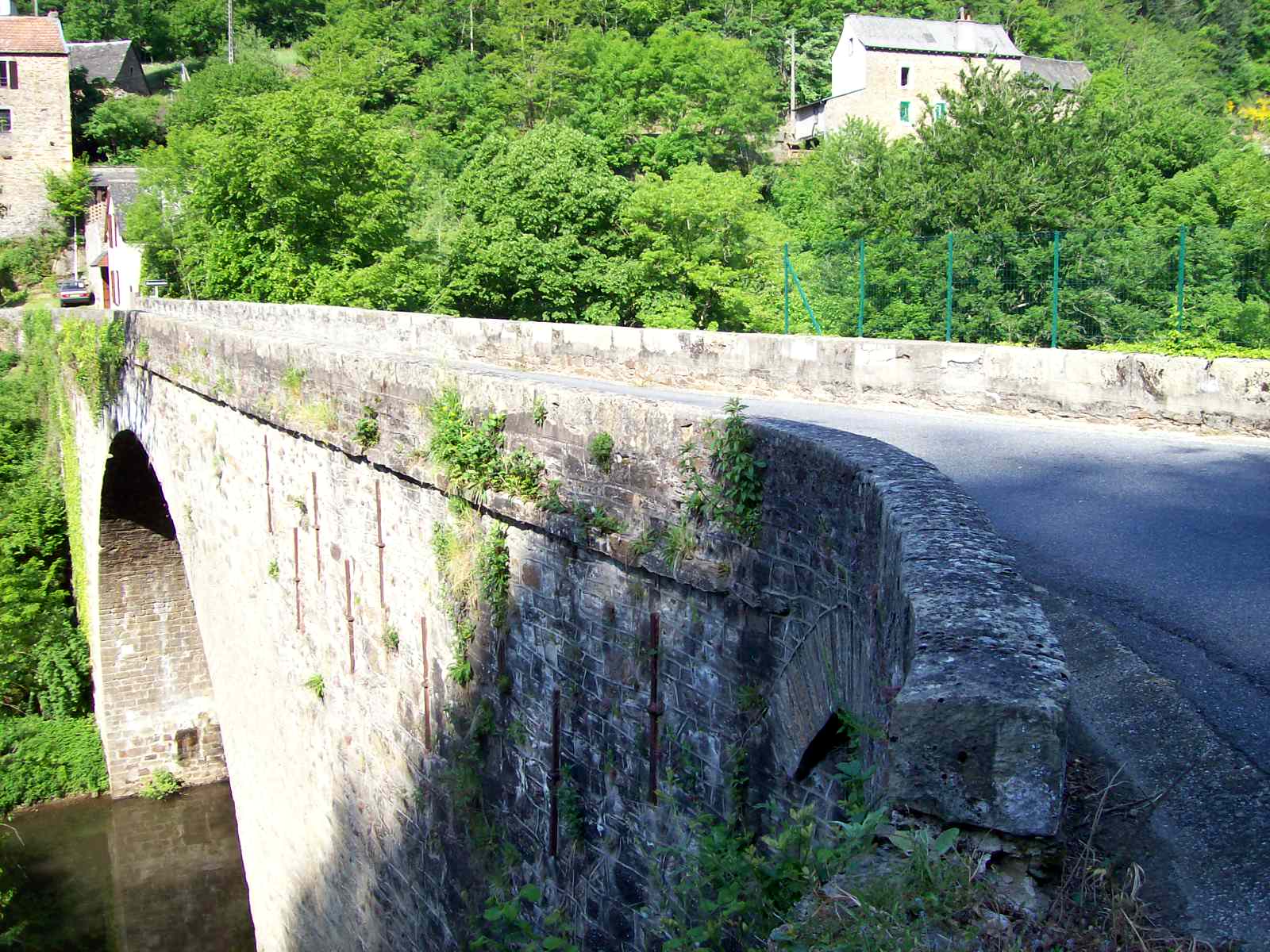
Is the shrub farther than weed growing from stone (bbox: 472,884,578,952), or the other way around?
the shrub

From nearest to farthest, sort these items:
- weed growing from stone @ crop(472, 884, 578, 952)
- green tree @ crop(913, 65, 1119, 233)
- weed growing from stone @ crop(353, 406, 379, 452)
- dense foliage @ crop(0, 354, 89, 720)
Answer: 1. weed growing from stone @ crop(472, 884, 578, 952)
2. weed growing from stone @ crop(353, 406, 379, 452)
3. dense foliage @ crop(0, 354, 89, 720)
4. green tree @ crop(913, 65, 1119, 233)

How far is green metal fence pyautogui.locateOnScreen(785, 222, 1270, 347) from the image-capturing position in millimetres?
18391

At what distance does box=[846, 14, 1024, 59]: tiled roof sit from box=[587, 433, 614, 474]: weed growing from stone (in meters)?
60.2

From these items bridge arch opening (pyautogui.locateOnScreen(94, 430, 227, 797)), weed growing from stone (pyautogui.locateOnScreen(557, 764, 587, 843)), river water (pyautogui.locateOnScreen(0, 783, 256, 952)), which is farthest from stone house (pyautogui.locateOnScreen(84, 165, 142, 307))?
weed growing from stone (pyautogui.locateOnScreen(557, 764, 587, 843))

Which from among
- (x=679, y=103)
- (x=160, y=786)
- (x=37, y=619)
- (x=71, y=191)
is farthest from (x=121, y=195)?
(x=160, y=786)

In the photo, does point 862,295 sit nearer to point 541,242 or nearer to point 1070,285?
point 1070,285

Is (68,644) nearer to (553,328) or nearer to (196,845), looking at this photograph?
(196,845)

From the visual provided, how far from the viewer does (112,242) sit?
4650 centimetres

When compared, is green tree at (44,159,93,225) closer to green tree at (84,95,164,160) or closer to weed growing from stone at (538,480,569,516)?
green tree at (84,95,164,160)

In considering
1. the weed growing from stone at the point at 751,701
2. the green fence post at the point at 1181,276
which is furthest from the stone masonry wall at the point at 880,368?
the green fence post at the point at 1181,276

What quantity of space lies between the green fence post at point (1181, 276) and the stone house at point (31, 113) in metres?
52.1

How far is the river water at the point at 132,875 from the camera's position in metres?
18.5

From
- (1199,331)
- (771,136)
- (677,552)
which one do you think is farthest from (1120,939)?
(771,136)

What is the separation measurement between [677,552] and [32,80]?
204 ft
